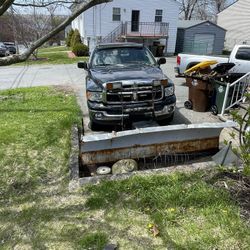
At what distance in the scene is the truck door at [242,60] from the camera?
1021 centimetres

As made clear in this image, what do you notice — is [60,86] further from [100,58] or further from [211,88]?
[211,88]

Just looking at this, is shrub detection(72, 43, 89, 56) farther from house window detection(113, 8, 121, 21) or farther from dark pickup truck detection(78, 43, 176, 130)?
dark pickup truck detection(78, 43, 176, 130)

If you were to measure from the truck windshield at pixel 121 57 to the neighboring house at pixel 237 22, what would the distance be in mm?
26844

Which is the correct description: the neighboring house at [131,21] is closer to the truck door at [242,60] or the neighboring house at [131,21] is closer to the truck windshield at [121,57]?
the truck door at [242,60]

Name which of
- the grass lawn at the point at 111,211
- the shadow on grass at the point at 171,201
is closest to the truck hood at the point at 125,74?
the grass lawn at the point at 111,211

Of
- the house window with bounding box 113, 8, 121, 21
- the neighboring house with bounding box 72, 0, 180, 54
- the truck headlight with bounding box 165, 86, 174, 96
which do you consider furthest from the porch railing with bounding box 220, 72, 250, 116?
the house window with bounding box 113, 8, 121, 21

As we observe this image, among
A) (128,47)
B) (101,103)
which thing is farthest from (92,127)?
(128,47)

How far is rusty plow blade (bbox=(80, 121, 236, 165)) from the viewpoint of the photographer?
14.3 ft

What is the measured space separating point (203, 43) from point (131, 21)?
24.3ft

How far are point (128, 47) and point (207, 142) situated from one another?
3199 mm

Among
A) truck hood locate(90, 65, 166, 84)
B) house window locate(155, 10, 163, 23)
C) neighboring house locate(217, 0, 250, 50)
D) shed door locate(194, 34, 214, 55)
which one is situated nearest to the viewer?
truck hood locate(90, 65, 166, 84)

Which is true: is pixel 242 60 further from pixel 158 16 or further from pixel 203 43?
pixel 203 43

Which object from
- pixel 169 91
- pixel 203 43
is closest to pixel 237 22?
pixel 203 43

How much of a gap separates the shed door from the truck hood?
2308 cm
